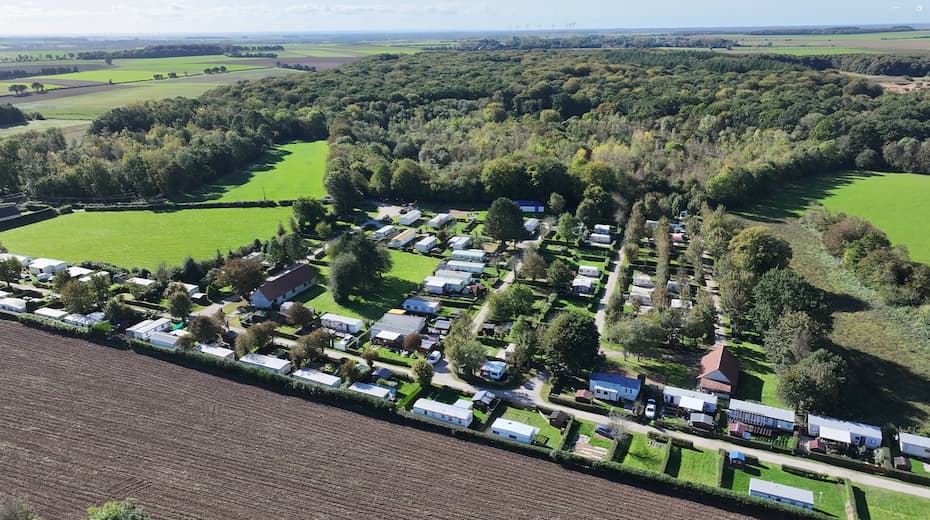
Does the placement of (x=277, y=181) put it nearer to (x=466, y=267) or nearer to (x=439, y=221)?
(x=439, y=221)

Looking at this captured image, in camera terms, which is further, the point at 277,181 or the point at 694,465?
the point at 277,181

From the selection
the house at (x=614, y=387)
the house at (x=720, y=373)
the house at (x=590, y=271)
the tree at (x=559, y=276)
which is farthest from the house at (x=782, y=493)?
the house at (x=590, y=271)

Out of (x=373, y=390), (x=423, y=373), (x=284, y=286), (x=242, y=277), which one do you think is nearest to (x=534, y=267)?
(x=423, y=373)

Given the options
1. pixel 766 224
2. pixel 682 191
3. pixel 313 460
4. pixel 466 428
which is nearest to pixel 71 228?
pixel 313 460

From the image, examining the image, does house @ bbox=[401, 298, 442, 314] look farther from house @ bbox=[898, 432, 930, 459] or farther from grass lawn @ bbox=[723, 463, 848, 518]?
house @ bbox=[898, 432, 930, 459]

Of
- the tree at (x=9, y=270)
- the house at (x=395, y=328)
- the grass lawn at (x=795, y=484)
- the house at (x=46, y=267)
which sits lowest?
the grass lawn at (x=795, y=484)

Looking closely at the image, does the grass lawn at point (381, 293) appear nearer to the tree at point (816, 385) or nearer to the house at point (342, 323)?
the house at point (342, 323)
